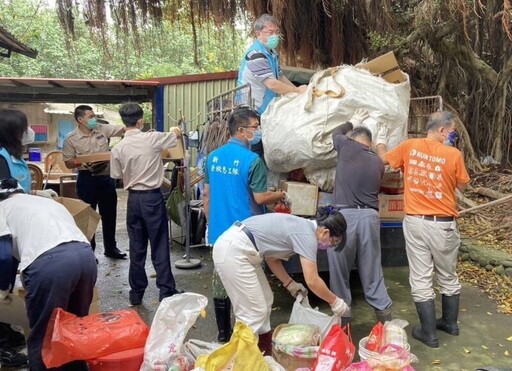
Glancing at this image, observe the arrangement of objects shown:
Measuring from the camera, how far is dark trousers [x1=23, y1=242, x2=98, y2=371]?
8.38ft

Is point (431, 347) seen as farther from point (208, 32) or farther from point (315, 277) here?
point (208, 32)

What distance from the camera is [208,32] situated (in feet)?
23.0

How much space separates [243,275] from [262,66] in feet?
7.18

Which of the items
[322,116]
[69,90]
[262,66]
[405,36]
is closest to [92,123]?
[262,66]

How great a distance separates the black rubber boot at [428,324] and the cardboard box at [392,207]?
805 millimetres

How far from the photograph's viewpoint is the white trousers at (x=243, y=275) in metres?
2.91

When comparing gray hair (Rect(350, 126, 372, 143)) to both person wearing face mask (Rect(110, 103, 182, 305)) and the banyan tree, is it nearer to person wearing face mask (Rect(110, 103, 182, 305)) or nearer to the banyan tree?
person wearing face mask (Rect(110, 103, 182, 305))

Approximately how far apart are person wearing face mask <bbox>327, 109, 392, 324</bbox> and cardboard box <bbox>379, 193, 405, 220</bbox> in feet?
1.86

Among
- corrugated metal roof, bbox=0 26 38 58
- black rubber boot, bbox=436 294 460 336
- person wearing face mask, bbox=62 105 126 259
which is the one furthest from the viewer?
corrugated metal roof, bbox=0 26 38 58

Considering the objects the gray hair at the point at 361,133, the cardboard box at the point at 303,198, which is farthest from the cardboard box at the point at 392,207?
the gray hair at the point at 361,133

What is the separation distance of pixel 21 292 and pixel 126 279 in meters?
1.97

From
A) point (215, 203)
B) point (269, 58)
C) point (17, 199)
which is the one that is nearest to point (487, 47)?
point (269, 58)

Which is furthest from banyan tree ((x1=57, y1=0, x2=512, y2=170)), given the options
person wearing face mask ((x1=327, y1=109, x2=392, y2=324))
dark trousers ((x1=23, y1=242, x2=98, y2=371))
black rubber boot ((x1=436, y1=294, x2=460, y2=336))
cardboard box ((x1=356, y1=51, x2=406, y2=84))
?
dark trousers ((x1=23, y1=242, x2=98, y2=371))

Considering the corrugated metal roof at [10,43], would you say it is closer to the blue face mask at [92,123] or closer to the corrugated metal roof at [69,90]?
the corrugated metal roof at [69,90]
